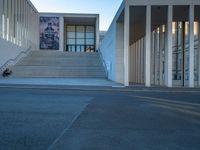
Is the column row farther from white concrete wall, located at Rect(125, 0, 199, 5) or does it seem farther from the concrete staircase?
white concrete wall, located at Rect(125, 0, 199, 5)

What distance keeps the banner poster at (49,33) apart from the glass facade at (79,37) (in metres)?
8.55

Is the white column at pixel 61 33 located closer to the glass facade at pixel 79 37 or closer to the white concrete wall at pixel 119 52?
the glass facade at pixel 79 37

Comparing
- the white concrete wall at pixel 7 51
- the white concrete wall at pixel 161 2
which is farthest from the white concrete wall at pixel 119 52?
the white concrete wall at pixel 7 51

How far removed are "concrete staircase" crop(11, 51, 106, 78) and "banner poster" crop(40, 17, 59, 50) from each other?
1468cm

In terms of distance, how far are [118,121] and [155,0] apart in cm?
1589

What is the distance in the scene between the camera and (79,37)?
72.2m

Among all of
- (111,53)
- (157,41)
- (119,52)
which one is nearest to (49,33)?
(157,41)

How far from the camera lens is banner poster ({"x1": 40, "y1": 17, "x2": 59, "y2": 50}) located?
202 feet

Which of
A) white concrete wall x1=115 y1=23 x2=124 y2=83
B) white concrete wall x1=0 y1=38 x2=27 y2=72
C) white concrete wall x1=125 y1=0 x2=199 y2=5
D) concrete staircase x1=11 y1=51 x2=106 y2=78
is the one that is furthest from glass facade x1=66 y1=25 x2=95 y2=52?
white concrete wall x1=125 y1=0 x2=199 y2=5

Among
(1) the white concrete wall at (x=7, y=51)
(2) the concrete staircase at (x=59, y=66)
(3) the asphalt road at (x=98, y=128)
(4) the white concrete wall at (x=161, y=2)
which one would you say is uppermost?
(4) the white concrete wall at (x=161, y=2)

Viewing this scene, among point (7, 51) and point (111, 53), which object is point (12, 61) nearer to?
point (7, 51)

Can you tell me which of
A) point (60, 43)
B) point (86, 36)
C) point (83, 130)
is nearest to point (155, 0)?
point (83, 130)

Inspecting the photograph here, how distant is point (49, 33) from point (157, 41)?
32896mm

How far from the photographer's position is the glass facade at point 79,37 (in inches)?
2810
